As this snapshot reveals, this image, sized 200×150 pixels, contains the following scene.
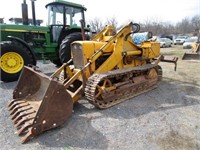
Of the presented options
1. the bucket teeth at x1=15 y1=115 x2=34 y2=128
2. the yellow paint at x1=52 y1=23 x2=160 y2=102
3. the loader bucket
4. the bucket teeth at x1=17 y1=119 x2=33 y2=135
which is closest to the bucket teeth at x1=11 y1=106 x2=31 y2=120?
the loader bucket

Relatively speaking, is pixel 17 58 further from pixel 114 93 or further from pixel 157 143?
pixel 157 143

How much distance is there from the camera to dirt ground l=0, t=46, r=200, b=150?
2.94m

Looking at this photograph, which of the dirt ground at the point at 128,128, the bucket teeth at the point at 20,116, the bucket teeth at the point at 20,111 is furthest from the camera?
the bucket teeth at the point at 20,111

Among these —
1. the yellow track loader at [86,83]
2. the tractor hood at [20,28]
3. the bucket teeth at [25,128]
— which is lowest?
the bucket teeth at [25,128]

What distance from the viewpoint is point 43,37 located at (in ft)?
26.7

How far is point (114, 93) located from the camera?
14.5 ft

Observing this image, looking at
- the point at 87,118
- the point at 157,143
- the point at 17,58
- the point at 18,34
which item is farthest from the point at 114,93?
the point at 18,34

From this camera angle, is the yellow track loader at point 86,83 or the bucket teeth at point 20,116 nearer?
the yellow track loader at point 86,83

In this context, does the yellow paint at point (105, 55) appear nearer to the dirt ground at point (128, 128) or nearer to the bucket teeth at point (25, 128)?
the dirt ground at point (128, 128)

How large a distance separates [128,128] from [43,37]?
6063 millimetres

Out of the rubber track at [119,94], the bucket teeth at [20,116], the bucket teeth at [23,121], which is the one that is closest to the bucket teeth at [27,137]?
the bucket teeth at [23,121]

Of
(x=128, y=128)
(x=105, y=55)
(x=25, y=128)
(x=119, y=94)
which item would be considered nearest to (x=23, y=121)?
(x=25, y=128)

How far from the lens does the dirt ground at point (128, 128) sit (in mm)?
2941

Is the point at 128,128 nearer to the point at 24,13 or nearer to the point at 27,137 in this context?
the point at 27,137
